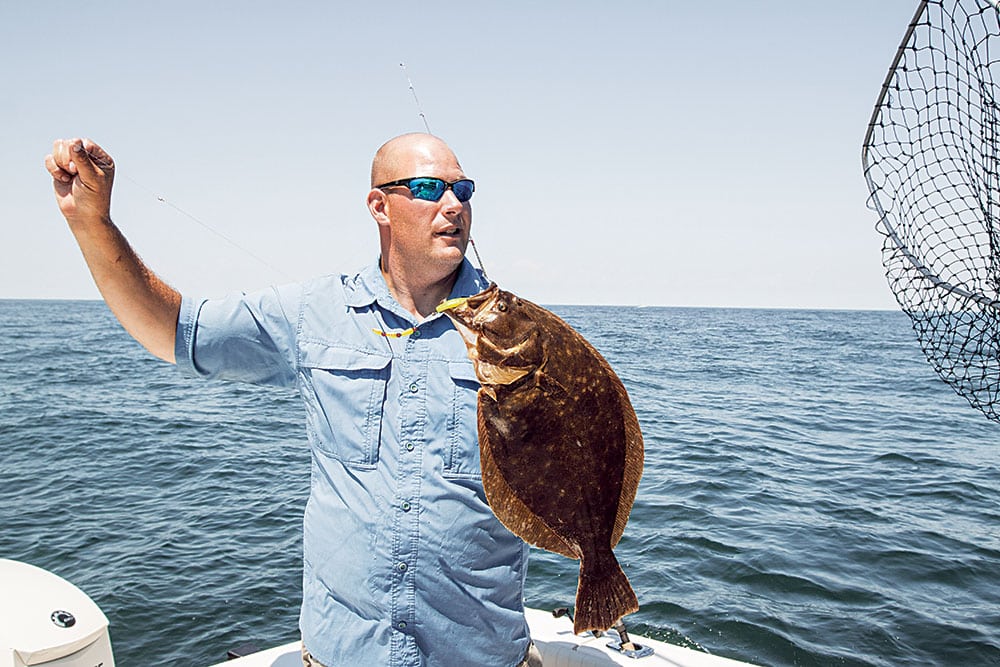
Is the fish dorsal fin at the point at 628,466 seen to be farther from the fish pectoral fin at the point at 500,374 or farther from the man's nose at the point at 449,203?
the man's nose at the point at 449,203

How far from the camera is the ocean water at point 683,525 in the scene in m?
6.68

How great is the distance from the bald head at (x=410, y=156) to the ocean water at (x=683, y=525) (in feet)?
17.3

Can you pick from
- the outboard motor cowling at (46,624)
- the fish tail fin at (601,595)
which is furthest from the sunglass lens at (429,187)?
the outboard motor cowling at (46,624)

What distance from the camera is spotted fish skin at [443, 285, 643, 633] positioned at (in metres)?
2.00

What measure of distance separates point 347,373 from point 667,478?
945cm

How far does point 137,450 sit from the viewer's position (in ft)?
45.0

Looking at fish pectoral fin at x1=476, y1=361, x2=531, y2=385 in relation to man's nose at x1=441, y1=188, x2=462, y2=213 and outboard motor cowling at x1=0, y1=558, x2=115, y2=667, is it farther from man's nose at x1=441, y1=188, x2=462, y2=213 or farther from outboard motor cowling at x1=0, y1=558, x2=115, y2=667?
outboard motor cowling at x1=0, y1=558, x2=115, y2=667

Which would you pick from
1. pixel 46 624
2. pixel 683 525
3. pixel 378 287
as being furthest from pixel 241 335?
pixel 683 525

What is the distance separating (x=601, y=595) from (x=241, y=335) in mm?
1500

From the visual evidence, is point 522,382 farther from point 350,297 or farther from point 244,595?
point 244,595

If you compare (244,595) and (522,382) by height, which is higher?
(522,382)

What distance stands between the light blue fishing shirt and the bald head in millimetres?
379

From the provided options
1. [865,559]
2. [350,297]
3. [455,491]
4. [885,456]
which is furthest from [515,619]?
[885,456]

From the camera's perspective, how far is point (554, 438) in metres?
2.06
